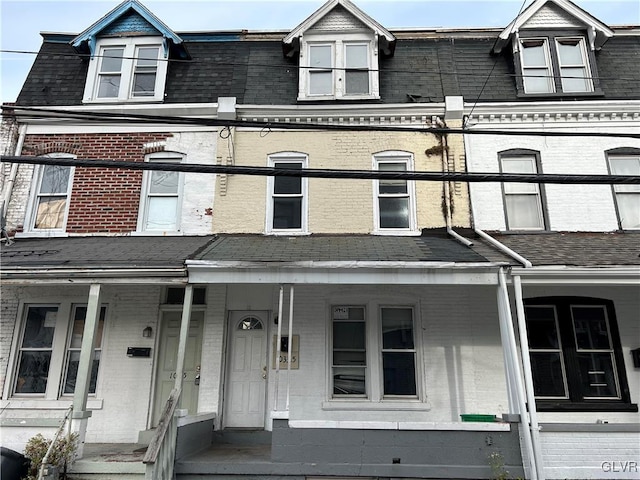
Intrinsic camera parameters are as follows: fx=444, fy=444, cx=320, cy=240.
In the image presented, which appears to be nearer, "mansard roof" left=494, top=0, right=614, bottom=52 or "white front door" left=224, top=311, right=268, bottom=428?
"white front door" left=224, top=311, right=268, bottom=428

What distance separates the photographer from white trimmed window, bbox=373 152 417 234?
900cm

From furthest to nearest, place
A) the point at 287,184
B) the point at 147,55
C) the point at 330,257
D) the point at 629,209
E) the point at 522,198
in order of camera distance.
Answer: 1. the point at 147,55
2. the point at 287,184
3. the point at 522,198
4. the point at 629,209
5. the point at 330,257

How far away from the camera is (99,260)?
712 centimetres

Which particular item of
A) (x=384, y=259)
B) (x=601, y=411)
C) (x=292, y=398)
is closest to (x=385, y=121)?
(x=384, y=259)

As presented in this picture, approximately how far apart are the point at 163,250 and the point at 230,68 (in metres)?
5.02

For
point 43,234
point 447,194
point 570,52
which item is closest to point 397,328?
point 447,194

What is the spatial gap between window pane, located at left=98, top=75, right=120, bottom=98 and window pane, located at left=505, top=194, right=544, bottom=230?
28.9ft

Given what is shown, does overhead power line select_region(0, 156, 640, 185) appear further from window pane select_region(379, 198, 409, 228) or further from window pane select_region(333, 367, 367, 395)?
window pane select_region(333, 367, 367, 395)

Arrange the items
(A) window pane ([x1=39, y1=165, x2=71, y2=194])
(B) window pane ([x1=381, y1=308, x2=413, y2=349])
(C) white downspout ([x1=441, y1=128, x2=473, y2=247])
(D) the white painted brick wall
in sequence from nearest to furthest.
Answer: (B) window pane ([x1=381, y1=308, x2=413, y2=349]) → (C) white downspout ([x1=441, y1=128, x2=473, y2=247]) → (D) the white painted brick wall → (A) window pane ([x1=39, y1=165, x2=71, y2=194])

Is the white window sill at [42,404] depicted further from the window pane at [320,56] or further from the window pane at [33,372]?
the window pane at [320,56]

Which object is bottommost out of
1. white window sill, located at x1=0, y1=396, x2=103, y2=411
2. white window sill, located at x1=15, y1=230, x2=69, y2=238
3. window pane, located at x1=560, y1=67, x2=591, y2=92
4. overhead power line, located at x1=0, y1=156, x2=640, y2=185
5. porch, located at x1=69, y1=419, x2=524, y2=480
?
porch, located at x1=69, y1=419, x2=524, y2=480

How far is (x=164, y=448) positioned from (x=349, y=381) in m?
3.44

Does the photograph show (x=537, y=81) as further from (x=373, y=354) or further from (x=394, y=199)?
(x=373, y=354)

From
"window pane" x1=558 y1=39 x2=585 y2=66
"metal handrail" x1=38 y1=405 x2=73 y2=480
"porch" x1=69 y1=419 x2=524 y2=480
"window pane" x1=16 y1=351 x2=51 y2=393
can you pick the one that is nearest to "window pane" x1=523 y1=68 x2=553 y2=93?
"window pane" x1=558 y1=39 x2=585 y2=66
